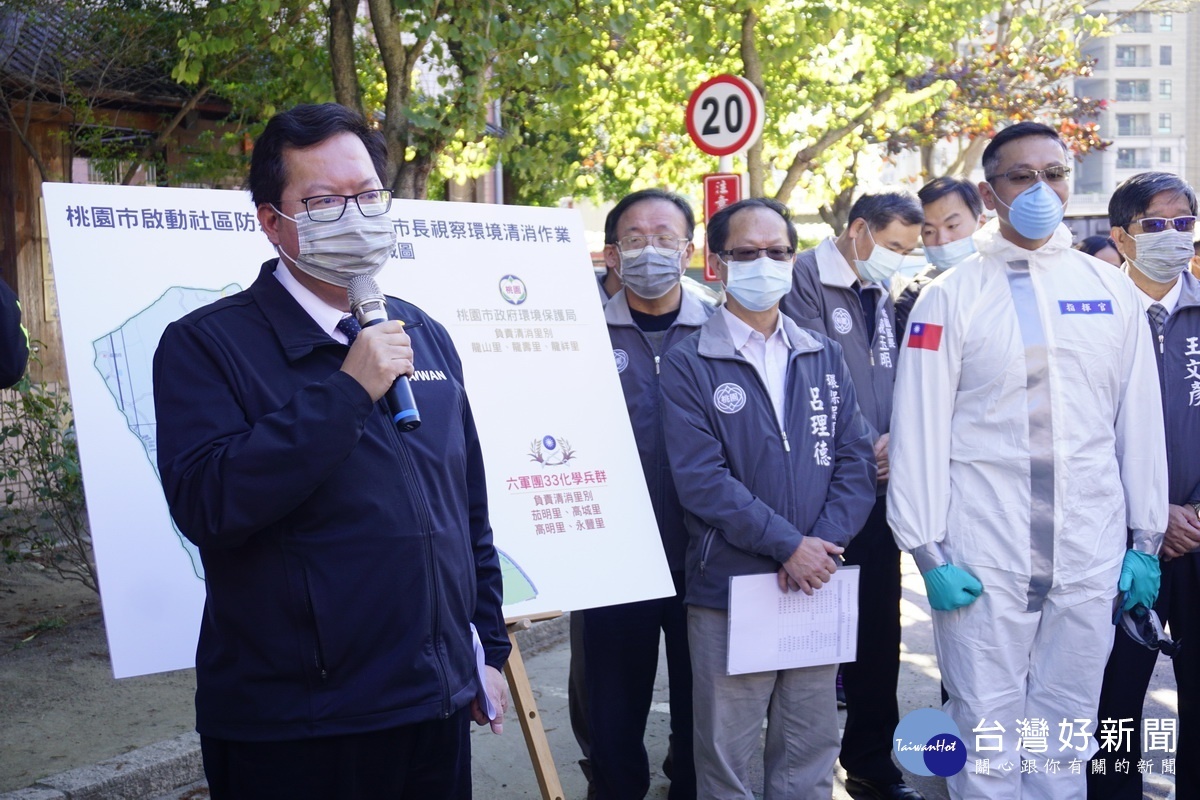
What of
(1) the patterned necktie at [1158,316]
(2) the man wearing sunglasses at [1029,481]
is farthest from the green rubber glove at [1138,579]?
(1) the patterned necktie at [1158,316]

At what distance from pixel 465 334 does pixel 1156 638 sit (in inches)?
92.4

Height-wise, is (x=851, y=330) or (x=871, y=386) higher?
(x=851, y=330)

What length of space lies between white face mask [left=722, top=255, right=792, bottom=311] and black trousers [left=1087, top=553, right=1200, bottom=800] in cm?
164

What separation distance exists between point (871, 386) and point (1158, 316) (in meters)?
1.05

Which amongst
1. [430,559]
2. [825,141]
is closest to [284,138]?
[430,559]

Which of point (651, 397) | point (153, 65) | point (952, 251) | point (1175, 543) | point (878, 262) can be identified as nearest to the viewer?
point (1175, 543)

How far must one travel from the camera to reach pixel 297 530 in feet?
7.23

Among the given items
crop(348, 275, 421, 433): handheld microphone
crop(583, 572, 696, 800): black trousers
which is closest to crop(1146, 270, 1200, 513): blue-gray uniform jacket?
crop(583, 572, 696, 800): black trousers

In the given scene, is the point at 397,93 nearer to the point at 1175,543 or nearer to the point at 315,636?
the point at 1175,543

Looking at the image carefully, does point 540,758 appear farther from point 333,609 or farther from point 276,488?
point 276,488

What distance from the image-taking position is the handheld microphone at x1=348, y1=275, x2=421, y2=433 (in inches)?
84.4

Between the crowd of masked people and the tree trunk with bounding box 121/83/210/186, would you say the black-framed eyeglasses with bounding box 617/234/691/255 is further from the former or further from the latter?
the tree trunk with bounding box 121/83/210/186

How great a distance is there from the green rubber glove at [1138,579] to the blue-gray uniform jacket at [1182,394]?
1.44ft

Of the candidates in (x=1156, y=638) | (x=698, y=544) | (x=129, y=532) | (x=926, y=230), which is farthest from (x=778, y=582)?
(x=926, y=230)
